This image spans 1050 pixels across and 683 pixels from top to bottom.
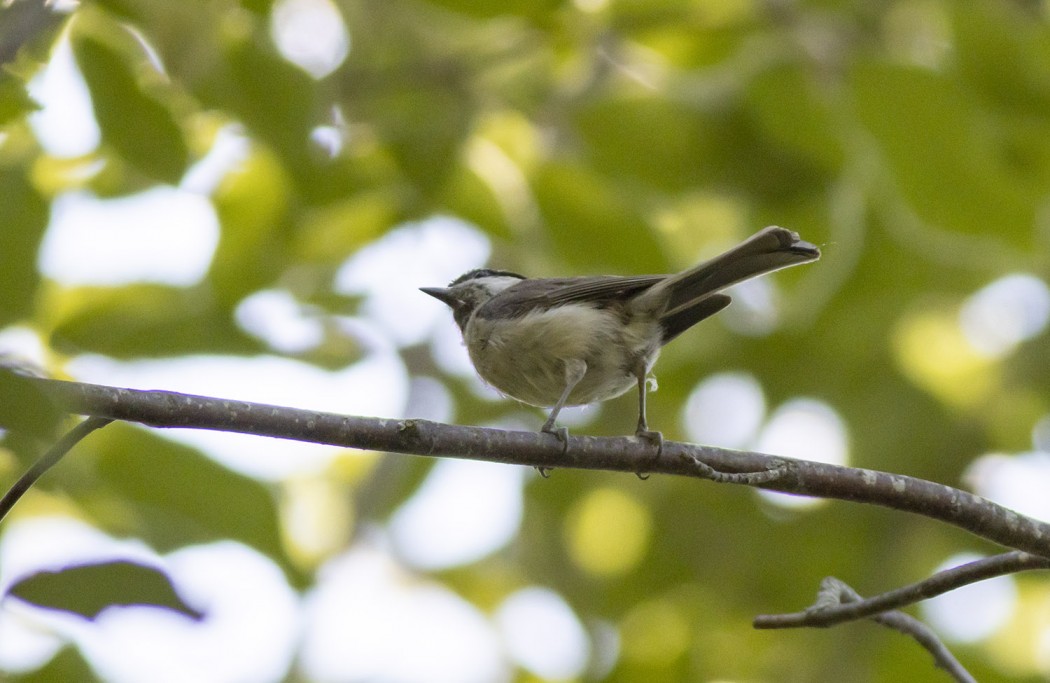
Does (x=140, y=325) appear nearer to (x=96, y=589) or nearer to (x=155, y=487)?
(x=155, y=487)

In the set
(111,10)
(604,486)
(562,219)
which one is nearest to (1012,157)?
(562,219)

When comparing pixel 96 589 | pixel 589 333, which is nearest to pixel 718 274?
pixel 589 333

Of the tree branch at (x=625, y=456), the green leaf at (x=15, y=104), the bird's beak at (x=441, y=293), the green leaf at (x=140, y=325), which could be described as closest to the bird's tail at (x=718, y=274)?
the tree branch at (x=625, y=456)

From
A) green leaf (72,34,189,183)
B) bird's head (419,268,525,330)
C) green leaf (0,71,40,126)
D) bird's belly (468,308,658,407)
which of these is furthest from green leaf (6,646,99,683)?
bird's head (419,268,525,330)

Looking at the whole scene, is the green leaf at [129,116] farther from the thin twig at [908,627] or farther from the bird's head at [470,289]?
the thin twig at [908,627]

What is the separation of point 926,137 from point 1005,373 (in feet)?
9.01

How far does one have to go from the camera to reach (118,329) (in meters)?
2.98

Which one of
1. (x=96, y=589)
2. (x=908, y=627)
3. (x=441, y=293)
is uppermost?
(x=96, y=589)

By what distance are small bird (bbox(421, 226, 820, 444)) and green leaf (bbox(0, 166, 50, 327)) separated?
72.5 inches

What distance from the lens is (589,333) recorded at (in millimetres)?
3994

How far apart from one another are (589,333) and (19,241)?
2.05m

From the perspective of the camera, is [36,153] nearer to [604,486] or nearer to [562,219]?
[562,219]

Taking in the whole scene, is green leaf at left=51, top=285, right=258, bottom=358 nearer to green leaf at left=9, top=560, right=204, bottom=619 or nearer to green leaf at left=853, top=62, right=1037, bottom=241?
green leaf at left=9, top=560, right=204, bottom=619

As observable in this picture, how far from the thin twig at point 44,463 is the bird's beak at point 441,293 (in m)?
3.11
